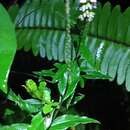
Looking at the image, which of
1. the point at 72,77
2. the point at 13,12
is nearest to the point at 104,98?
the point at 13,12

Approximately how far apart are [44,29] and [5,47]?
71cm

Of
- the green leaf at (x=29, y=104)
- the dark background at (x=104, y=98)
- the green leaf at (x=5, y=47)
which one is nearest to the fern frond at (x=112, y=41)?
the dark background at (x=104, y=98)

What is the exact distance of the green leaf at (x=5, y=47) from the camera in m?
0.70

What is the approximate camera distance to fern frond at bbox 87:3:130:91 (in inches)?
51.2

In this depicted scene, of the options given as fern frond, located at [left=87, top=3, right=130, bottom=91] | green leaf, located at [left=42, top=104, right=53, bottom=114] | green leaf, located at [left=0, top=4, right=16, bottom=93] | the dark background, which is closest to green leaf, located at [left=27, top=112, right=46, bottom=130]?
green leaf, located at [left=42, top=104, right=53, bottom=114]

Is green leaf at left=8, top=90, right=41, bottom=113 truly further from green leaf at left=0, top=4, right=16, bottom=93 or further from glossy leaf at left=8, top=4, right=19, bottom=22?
glossy leaf at left=8, top=4, right=19, bottom=22

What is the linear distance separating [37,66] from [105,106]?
312mm

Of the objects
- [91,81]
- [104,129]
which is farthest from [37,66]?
[104,129]

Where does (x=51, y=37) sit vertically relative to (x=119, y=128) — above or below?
above

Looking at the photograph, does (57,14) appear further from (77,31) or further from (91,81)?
(91,81)

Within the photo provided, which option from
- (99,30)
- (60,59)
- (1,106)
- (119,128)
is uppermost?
(99,30)

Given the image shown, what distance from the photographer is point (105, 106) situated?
155cm

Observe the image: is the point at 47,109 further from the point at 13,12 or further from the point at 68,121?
the point at 13,12

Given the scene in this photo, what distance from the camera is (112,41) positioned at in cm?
133
